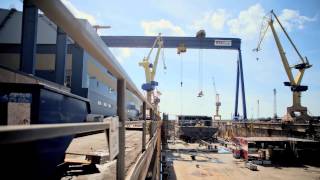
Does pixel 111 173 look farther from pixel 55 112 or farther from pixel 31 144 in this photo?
pixel 31 144

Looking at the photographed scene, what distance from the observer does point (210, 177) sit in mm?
21906

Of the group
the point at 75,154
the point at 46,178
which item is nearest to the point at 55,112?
the point at 46,178

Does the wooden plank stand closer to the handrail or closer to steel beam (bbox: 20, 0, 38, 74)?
the handrail

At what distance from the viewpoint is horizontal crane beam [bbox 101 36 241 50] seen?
136 feet

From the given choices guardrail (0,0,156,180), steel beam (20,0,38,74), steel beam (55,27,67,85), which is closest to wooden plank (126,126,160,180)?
guardrail (0,0,156,180)

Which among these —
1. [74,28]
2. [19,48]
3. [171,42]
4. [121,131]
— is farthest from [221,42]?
[74,28]

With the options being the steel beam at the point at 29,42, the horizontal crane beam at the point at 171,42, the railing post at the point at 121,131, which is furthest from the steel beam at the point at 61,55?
the horizontal crane beam at the point at 171,42

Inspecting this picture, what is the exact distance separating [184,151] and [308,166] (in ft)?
48.3

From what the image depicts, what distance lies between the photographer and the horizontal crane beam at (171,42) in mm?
41406

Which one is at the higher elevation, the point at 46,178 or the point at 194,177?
the point at 46,178

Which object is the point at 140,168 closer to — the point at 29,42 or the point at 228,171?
the point at 29,42

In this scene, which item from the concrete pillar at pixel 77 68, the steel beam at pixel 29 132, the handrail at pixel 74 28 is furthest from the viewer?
the concrete pillar at pixel 77 68

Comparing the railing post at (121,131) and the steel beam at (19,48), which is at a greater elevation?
the steel beam at (19,48)

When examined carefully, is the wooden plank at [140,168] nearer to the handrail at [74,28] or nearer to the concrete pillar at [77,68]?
the handrail at [74,28]
